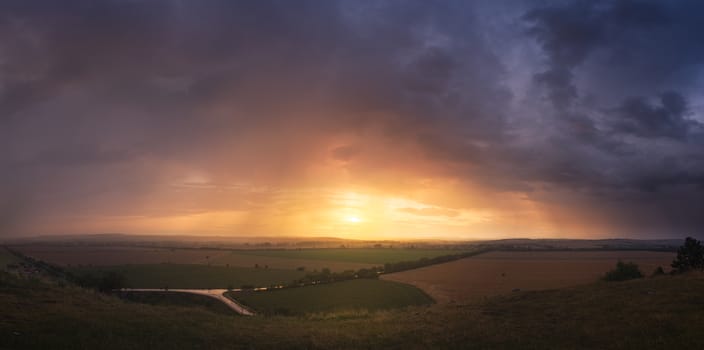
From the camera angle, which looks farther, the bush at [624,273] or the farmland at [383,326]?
the bush at [624,273]

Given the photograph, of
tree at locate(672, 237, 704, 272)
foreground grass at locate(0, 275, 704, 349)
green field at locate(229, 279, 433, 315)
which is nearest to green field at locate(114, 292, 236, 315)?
green field at locate(229, 279, 433, 315)

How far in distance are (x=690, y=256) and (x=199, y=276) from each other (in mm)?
104869

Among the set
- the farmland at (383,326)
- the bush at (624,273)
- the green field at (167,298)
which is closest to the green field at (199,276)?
the green field at (167,298)

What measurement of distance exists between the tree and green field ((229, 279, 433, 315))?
40.5 metres

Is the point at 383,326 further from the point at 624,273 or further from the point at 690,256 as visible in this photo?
the point at 690,256

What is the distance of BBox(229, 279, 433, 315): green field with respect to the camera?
58.6 meters

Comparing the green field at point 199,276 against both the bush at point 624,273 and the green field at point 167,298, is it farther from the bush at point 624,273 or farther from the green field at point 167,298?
the bush at point 624,273

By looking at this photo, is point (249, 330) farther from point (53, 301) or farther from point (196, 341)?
point (53, 301)

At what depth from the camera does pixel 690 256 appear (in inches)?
2462

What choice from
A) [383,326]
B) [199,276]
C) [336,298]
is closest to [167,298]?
Answer: [336,298]

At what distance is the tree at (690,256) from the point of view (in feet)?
201

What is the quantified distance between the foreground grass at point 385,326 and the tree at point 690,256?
42685mm

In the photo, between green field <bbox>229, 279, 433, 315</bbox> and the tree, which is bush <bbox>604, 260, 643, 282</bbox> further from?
green field <bbox>229, 279, 433, 315</bbox>

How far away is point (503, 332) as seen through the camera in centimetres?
2039
